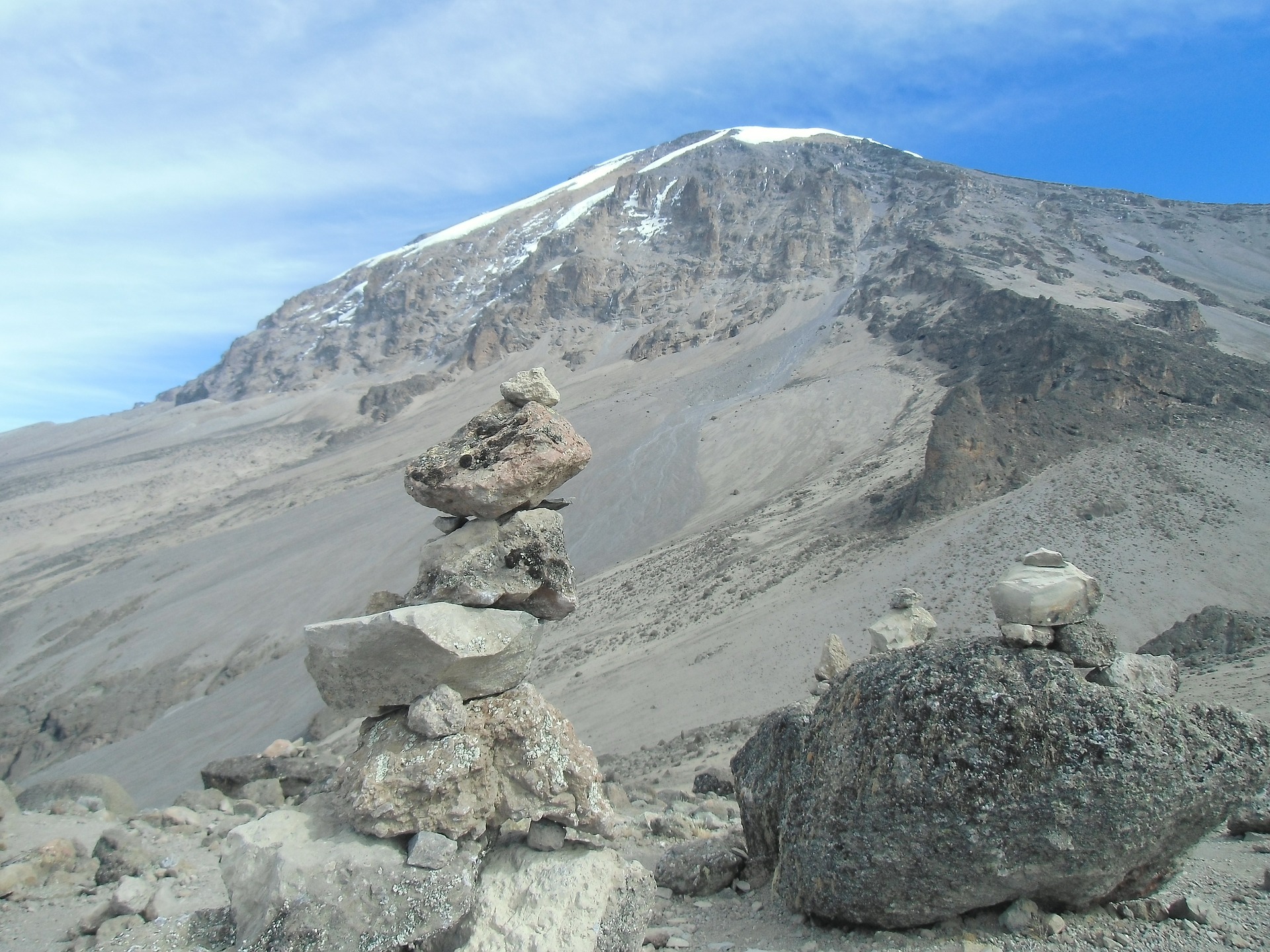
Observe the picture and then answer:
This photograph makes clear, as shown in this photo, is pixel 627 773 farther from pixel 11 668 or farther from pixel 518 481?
pixel 11 668

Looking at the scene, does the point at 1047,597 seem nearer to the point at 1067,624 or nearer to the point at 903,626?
the point at 1067,624

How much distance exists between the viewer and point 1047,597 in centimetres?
482

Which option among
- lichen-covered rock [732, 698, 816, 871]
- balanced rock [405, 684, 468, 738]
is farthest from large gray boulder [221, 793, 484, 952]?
lichen-covered rock [732, 698, 816, 871]

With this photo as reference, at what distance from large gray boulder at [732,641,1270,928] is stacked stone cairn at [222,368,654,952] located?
138cm

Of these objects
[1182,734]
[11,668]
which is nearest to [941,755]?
[1182,734]

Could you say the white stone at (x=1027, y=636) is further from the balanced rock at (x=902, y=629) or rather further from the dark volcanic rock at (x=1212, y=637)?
the dark volcanic rock at (x=1212, y=637)

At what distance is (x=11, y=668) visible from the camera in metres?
33.1

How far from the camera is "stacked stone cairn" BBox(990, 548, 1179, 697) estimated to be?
4551 mm

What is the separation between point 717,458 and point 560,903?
3743 cm

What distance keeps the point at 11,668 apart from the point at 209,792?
104ft

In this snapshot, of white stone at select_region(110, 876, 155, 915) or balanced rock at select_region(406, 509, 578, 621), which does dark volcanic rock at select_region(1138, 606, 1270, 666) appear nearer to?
balanced rock at select_region(406, 509, 578, 621)

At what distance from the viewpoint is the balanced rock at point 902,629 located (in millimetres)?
8430

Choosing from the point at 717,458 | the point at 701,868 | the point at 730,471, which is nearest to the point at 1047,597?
the point at 701,868

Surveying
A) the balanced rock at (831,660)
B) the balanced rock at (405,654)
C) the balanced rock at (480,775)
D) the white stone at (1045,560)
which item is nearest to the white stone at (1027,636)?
the white stone at (1045,560)
